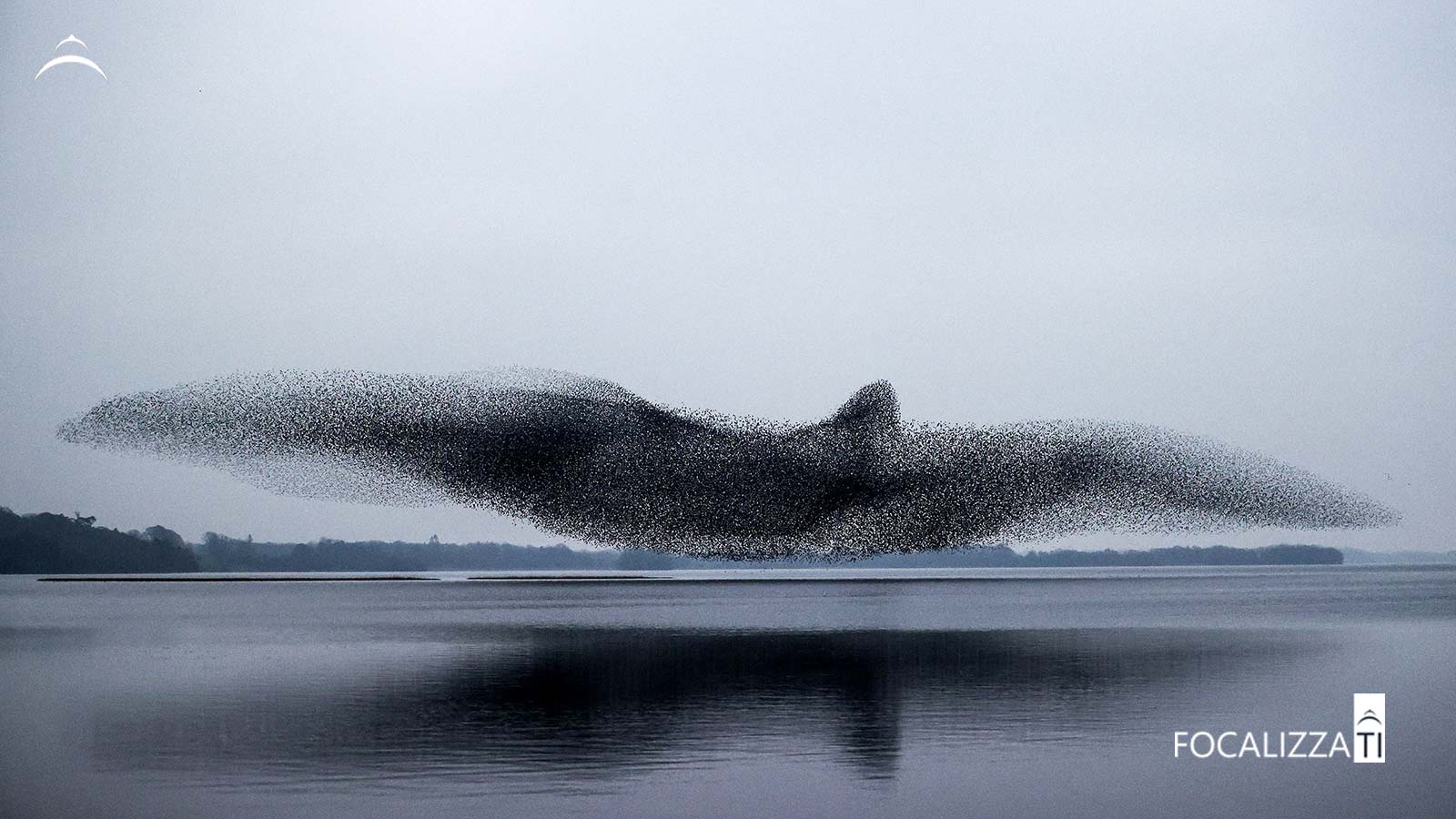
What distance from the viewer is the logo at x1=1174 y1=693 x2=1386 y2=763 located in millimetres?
8203

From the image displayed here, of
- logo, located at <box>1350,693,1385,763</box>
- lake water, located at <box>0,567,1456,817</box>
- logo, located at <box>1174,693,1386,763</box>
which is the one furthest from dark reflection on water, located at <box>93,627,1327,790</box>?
logo, located at <box>1350,693,1385,763</box>

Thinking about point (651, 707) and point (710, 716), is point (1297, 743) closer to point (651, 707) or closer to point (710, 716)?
point (710, 716)

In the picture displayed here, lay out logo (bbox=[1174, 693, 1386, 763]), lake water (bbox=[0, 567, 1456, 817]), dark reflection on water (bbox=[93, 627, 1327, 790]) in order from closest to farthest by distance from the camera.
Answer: lake water (bbox=[0, 567, 1456, 817]) < dark reflection on water (bbox=[93, 627, 1327, 790]) < logo (bbox=[1174, 693, 1386, 763])

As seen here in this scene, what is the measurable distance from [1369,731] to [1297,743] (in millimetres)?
641

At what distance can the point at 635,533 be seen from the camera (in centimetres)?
2595

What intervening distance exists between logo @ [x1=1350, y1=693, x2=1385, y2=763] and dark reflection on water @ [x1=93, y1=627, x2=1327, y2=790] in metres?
1.18

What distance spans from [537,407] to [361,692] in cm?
1440

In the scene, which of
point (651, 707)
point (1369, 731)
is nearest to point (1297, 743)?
point (1369, 731)

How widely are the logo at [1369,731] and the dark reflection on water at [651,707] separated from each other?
1.18 meters

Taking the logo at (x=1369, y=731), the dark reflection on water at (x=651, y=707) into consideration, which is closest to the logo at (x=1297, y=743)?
the logo at (x=1369, y=731)

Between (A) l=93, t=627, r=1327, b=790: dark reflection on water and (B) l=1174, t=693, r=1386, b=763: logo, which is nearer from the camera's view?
(A) l=93, t=627, r=1327, b=790: dark reflection on water

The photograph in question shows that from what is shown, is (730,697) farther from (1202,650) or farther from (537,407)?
(537,407)

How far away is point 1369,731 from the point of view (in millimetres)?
8711

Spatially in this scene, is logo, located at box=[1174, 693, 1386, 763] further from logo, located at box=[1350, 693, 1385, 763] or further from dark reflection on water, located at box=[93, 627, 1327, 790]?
dark reflection on water, located at box=[93, 627, 1327, 790]
